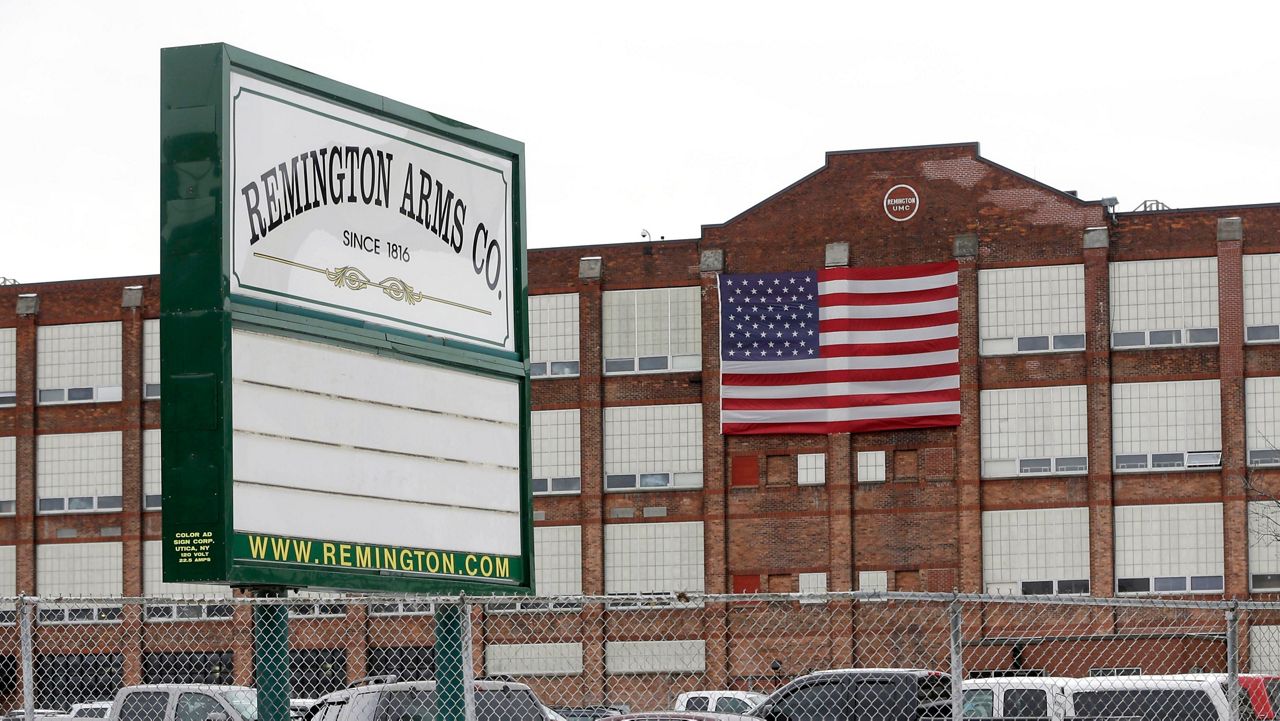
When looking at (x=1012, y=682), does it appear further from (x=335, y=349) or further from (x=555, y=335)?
(x=555, y=335)

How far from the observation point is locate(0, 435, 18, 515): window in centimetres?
6009

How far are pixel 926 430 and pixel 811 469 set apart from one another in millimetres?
3613

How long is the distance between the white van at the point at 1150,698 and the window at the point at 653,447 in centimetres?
3477

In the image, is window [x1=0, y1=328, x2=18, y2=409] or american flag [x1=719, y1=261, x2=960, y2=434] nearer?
american flag [x1=719, y1=261, x2=960, y2=434]

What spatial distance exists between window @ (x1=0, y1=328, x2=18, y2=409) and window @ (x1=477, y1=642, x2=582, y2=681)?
1795 cm

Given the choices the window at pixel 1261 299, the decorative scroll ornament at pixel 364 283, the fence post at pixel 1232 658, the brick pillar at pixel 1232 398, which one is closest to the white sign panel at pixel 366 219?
the decorative scroll ornament at pixel 364 283

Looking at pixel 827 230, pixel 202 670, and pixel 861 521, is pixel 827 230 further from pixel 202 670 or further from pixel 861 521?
pixel 202 670

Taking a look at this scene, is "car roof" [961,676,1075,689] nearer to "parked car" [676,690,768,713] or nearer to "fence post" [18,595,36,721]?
"fence post" [18,595,36,721]

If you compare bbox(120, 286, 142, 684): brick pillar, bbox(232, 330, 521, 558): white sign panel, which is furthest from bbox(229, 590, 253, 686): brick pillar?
bbox(232, 330, 521, 558): white sign panel

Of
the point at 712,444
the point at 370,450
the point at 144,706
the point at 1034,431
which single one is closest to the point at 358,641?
the point at 712,444

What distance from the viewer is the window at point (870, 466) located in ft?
182

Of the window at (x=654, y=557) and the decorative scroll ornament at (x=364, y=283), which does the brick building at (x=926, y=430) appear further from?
the decorative scroll ornament at (x=364, y=283)

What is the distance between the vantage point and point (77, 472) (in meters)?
60.0

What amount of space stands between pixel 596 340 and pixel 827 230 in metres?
7.86
